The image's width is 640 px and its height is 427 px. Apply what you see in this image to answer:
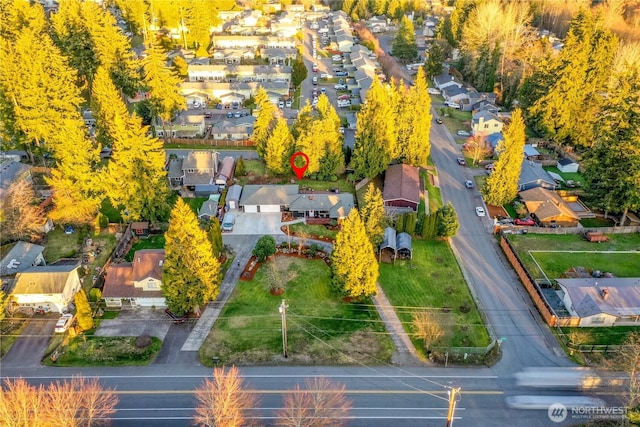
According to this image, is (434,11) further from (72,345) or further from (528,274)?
(72,345)

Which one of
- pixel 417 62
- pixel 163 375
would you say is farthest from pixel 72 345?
pixel 417 62

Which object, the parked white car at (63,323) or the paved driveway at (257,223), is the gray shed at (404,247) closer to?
the paved driveway at (257,223)

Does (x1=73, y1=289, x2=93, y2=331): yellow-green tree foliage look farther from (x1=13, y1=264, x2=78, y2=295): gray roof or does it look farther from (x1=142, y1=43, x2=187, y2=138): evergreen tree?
(x1=142, y1=43, x2=187, y2=138): evergreen tree

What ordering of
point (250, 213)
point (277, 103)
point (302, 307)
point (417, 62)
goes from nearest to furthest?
point (302, 307) < point (250, 213) < point (277, 103) < point (417, 62)

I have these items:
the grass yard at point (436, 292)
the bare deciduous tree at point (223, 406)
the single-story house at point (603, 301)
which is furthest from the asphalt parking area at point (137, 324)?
the single-story house at point (603, 301)

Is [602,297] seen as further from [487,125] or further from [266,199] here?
[487,125]

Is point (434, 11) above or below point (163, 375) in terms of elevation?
above
